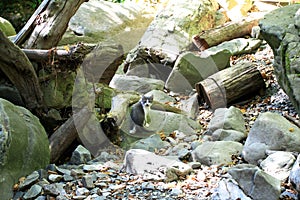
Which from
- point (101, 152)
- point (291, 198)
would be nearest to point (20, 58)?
point (101, 152)

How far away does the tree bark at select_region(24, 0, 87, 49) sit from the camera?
4191 millimetres

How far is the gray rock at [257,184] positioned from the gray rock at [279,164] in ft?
1.06

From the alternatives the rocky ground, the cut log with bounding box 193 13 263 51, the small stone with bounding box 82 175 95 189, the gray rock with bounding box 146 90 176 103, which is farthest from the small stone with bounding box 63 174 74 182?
the cut log with bounding box 193 13 263 51

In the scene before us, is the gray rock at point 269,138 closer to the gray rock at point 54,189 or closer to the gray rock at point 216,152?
the gray rock at point 216,152

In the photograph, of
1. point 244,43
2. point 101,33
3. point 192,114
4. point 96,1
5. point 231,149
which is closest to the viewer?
point 231,149

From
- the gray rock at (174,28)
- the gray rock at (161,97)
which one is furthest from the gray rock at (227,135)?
the gray rock at (174,28)

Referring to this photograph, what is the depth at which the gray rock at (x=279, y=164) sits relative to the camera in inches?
112

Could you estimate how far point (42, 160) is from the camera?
319 cm

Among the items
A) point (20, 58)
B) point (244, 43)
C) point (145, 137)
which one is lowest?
point (145, 137)

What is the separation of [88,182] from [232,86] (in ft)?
8.92

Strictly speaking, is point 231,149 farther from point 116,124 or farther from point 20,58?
point 20,58

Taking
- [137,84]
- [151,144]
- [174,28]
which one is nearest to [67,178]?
[151,144]

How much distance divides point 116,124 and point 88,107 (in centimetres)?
39

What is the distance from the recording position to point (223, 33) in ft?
22.7
